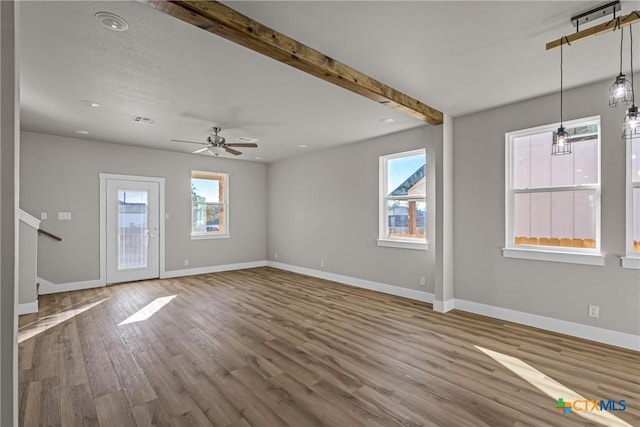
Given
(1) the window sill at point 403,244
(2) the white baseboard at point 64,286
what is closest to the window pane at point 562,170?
(1) the window sill at point 403,244

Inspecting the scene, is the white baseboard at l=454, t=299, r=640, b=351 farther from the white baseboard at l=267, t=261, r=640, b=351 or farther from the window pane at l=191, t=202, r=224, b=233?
the window pane at l=191, t=202, r=224, b=233

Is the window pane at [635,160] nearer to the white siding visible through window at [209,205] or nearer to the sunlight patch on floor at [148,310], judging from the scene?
the sunlight patch on floor at [148,310]

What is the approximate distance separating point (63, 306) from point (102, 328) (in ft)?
4.91

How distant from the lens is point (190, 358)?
2.90 metres

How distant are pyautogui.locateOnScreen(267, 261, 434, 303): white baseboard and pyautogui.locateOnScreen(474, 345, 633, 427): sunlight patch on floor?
1.71 meters

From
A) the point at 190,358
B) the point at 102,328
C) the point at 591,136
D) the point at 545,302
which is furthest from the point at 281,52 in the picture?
the point at 545,302

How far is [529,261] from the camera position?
3762 mm

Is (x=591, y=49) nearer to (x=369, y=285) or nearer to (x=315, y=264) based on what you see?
(x=369, y=285)

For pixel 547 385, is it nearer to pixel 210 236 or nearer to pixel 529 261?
pixel 529 261

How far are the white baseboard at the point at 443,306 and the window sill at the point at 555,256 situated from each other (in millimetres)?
1003

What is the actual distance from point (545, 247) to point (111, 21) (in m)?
4.88

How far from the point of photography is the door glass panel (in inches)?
240

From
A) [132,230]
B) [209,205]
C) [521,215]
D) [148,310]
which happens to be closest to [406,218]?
[521,215]

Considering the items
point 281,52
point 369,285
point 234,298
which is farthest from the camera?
point 369,285
